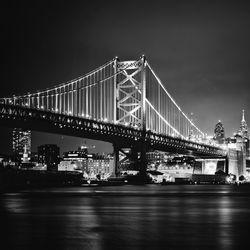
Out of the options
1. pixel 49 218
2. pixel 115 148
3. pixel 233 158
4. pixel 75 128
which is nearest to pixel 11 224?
pixel 49 218

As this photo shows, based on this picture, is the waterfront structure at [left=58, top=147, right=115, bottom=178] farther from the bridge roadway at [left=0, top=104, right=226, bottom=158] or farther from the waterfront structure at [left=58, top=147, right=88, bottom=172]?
the bridge roadway at [left=0, top=104, right=226, bottom=158]

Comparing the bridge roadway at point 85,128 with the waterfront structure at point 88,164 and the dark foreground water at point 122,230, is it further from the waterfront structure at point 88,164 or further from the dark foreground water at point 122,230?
the waterfront structure at point 88,164

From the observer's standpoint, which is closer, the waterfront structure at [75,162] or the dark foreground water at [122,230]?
the dark foreground water at [122,230]

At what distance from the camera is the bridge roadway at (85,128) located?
203 feet

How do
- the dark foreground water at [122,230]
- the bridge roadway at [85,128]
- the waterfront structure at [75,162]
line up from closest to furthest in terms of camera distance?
1. the dark foreground water at [122,230]
2. the bridge roadway at [85,128]
3. the waterfront structure at [75,162]

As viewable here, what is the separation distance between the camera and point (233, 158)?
12075 cm

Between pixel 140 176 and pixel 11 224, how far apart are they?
66.6 meters

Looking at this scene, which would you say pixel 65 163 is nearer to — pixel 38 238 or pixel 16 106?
pixel 16 106

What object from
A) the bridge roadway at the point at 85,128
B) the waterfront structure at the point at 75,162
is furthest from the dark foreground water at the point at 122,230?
the waterfront structure at the point at 75,162

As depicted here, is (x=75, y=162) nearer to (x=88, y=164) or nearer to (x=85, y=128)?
(x=88, y=164)

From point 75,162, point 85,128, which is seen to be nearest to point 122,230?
point 85,128

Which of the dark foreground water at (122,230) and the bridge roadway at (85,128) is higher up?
the bridge roadway at (85,128)

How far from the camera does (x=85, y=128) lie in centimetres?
6919

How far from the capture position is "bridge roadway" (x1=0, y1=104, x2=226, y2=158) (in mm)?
62000
